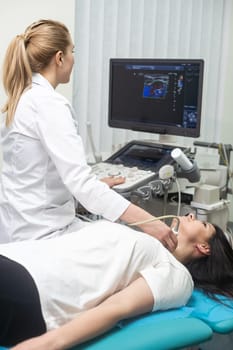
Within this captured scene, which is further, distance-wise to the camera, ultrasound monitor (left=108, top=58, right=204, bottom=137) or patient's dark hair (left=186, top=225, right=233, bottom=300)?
ultrasound monitor (left=108, top=58, right=204, bottom=137)

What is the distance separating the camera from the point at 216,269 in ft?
5.68

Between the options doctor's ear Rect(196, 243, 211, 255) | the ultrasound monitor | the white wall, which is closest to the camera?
doctor's ear Rect(196, 243, 211, 255)

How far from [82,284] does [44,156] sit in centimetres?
51

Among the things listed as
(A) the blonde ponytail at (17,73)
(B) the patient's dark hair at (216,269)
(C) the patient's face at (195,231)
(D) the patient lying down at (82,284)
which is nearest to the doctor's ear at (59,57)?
(A) the blonde ponytail at (17,73)

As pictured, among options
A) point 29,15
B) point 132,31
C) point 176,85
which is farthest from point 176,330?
point 132,31

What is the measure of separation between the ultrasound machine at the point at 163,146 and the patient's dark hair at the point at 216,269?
0.39 meters

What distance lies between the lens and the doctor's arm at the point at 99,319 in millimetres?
1233

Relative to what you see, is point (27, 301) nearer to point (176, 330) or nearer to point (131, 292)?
point (131, 292)

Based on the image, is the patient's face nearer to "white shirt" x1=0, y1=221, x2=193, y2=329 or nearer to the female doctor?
the female doctor

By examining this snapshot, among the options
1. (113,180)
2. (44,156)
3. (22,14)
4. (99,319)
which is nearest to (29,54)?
(44,156)

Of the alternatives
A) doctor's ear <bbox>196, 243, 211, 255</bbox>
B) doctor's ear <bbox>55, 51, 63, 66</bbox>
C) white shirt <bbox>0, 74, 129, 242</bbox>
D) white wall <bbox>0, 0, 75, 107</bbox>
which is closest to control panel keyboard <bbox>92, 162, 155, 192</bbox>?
white shirt <bbox>0, 74, 129, 242</bbox>

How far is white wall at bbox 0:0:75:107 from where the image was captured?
2.49m

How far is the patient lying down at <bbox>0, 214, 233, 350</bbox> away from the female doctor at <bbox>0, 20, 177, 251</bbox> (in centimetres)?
13

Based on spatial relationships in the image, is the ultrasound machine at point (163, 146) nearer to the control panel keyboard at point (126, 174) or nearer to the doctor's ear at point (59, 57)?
the control panel keyboard at point (126, 174)
